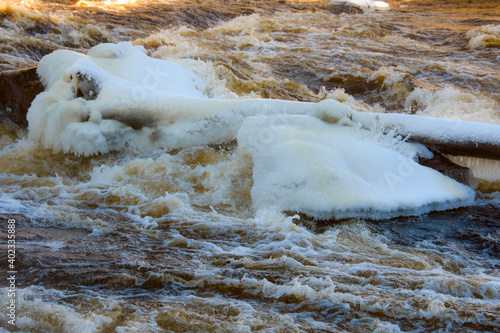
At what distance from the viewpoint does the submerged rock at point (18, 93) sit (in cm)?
478

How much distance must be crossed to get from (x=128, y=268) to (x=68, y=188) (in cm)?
145

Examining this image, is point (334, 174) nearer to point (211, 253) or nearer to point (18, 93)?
point (211, 253)

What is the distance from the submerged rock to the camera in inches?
188

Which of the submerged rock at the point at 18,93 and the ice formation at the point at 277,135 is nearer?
the ice formation at the point at 277,135

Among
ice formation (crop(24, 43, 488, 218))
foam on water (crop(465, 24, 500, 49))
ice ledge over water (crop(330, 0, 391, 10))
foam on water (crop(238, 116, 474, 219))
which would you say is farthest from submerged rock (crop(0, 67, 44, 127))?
ice ledge over water (crop(330, 0, 391, 10))

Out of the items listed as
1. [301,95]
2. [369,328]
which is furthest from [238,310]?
[301,95]

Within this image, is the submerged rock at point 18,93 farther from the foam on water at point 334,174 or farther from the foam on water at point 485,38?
the foam on water at point 485,38

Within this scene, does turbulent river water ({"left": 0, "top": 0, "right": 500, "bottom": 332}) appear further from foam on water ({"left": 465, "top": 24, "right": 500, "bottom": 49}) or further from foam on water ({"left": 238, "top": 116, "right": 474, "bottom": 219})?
foam on water ({"left": 465, "top": 24, "right": 500, "bottom": 49})

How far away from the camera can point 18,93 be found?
190 inches

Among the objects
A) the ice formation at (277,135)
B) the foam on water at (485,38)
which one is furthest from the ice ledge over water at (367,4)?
the ice formation at (277,135)

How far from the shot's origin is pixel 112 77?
15.2ft

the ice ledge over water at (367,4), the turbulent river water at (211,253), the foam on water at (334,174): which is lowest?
the turbulent river water at (211,253)

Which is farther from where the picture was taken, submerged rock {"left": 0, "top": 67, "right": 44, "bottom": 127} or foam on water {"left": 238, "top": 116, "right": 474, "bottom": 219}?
submerged rock {"left": 0, "top": 67, "right": 44, "bottom": 127}

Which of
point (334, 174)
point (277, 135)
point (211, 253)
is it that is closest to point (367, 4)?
point (277, 135)
